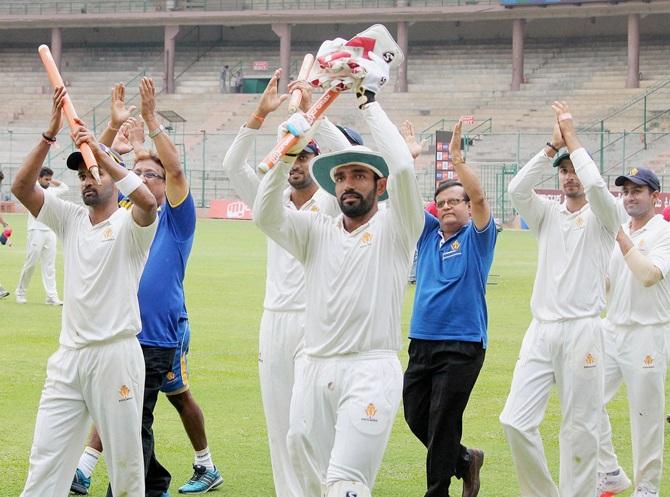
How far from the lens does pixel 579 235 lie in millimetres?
7984

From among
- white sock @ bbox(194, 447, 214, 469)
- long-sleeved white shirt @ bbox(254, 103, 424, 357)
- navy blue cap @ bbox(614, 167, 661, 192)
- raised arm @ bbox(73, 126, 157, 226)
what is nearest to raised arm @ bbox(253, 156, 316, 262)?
long-sleeved white shirt @ bbox(254, 103, 424, 357)

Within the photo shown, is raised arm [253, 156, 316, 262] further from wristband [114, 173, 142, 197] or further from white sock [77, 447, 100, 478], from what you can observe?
white sock [77, 447, 100, 478]

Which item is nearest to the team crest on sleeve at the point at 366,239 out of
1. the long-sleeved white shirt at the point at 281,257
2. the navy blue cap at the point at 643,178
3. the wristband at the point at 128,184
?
the wristband at the point at 128,184

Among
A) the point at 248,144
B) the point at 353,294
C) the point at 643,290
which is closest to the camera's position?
the point at 353,294

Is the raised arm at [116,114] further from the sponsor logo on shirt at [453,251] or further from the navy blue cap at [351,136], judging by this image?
the sponsor logo on shirt at [453,251]

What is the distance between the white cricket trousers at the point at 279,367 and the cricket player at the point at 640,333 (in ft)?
6.91

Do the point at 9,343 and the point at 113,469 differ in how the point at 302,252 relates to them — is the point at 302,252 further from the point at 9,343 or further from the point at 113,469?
the point at 9,343

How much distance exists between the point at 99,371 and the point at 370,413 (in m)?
1.61

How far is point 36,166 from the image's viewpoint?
7082mm

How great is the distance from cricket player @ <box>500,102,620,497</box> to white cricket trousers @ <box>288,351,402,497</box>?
173cm

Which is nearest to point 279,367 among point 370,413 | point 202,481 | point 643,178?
point 202,481

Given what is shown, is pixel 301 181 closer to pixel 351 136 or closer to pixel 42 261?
pixel 351 136

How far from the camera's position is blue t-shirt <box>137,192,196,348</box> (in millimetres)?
7910

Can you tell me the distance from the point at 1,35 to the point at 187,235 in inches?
2433
